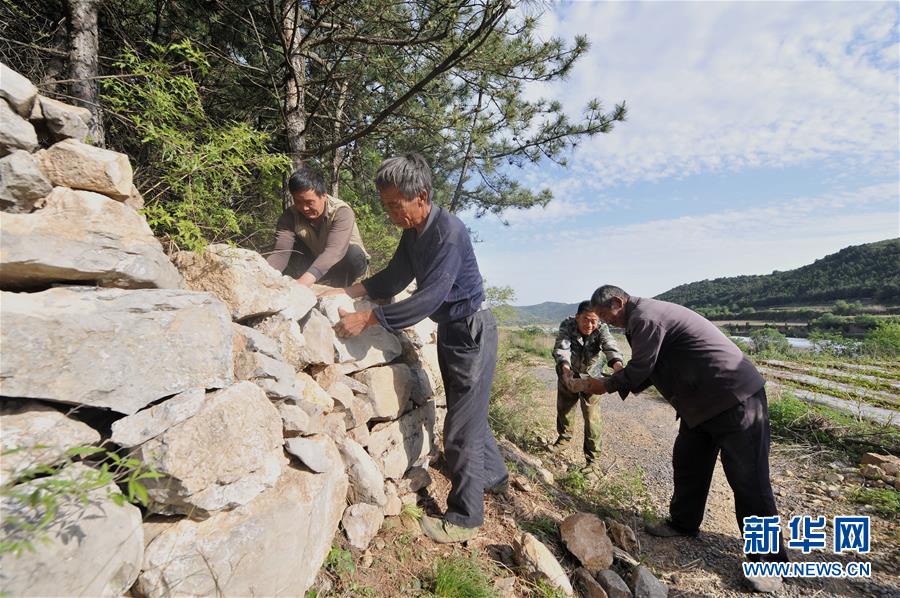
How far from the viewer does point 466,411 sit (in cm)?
262

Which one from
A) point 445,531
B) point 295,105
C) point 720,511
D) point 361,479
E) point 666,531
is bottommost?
point 720,511

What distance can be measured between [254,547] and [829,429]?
7.41m

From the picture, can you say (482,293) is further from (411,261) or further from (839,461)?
(839,461)

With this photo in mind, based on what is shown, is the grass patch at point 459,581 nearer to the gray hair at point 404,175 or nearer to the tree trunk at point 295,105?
the gray hair at point 404,175

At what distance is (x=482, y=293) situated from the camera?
2.79m

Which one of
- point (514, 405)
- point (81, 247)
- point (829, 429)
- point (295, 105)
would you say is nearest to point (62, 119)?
point (81, 247)

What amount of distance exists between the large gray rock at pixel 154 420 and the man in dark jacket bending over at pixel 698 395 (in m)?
2.98

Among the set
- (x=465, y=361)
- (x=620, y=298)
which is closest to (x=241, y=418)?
(x=465, y=361)

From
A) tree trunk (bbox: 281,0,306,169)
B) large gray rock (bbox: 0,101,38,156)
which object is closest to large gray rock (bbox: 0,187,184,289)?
large gray rock (bbox: 0,101,38,156)

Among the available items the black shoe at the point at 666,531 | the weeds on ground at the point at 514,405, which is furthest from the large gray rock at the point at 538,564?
the weeds on ground at the point at 514,405

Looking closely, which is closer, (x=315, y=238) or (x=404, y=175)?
(x=404, y=175)

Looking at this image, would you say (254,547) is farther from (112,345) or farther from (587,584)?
(587,584)

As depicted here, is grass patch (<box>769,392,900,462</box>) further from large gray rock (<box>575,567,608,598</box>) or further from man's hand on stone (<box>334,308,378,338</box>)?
man's hand on stone (<box>334,308,378,338</box>)

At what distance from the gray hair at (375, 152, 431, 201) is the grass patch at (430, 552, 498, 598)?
2184 millimetres
